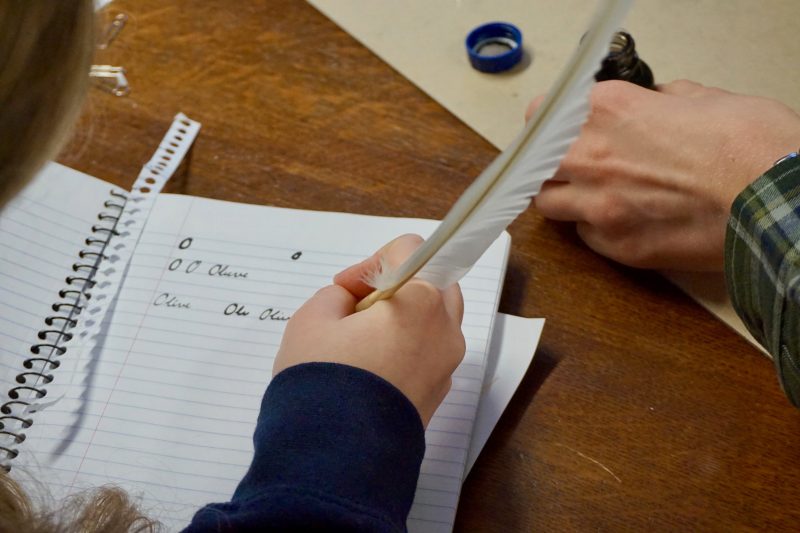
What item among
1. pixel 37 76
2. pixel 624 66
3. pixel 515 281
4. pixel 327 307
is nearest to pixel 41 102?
pixel 37 76

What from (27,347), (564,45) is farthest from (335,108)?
(27,347)

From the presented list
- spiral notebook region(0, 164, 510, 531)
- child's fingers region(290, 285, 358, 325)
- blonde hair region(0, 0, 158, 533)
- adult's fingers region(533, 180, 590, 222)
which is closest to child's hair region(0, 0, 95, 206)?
blonde hair region(0, 0, 158, 533)

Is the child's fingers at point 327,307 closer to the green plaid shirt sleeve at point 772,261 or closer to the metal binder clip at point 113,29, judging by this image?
the green plaid shirt sleeve at point 772,261

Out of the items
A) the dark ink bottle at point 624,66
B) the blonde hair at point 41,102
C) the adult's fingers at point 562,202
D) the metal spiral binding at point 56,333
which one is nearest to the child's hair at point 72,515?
the blonde hair at point 41,102

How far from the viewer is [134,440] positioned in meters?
0.73

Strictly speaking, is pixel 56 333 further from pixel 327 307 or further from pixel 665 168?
pixel 665 168

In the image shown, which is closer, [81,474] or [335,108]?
[81,474]

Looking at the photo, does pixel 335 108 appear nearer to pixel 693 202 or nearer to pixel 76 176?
pixel 76 176

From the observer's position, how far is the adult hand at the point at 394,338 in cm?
66

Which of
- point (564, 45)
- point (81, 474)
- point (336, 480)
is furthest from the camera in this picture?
point (564, 45)

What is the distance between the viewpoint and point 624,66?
836 mm

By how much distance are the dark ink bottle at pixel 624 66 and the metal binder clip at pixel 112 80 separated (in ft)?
1.72

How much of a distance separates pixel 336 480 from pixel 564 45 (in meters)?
0.58

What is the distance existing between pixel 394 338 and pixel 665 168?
29cm
